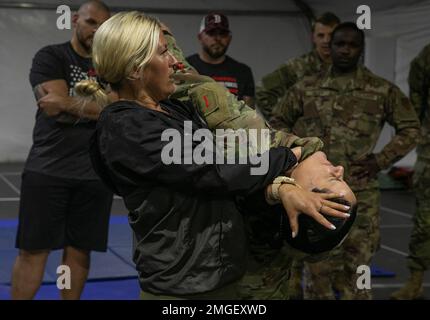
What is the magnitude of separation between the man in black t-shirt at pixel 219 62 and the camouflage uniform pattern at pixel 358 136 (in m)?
1.11

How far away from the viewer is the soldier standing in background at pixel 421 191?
5152 mm

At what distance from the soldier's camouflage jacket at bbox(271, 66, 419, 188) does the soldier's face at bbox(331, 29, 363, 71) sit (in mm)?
69

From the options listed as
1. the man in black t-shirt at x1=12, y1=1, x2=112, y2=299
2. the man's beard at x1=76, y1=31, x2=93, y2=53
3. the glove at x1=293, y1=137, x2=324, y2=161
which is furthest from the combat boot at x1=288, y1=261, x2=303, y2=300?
the glove at x1=293, y1=137, x2=324, y2=161

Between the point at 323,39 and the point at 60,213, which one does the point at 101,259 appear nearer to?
the point at 60,213

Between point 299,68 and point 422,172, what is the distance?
1.10m

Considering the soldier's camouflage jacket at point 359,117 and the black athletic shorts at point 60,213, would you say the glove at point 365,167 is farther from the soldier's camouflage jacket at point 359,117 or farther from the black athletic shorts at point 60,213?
the black athletic shorts at point 60,213

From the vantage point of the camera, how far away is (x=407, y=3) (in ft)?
32.9

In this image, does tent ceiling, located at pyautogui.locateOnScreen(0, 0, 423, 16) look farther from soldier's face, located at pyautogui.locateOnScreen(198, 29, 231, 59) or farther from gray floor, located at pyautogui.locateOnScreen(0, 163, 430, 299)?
soldier's face, located at pyautogui.locateOnScreen(198, 29, 231, 59)

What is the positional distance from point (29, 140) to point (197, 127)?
10171 mm

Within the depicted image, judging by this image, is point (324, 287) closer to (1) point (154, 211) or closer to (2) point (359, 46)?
(2) point (359, 46)

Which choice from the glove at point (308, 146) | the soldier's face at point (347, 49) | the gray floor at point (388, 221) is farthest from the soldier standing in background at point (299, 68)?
the glove at point (308, 146)

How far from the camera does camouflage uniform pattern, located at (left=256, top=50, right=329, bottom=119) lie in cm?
518

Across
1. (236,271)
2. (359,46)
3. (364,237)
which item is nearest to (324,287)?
(364,237)

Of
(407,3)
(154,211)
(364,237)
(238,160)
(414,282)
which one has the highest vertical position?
(407,3)
